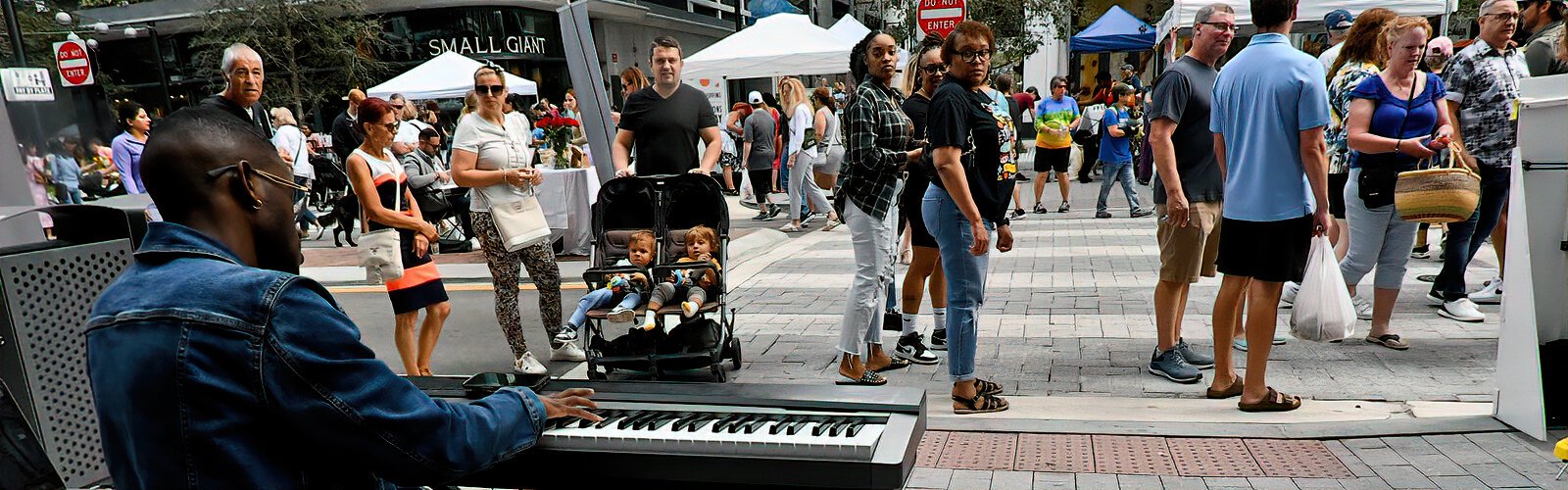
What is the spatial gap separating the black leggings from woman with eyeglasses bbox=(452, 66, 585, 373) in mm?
7617

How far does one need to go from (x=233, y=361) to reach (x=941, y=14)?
31.4 ft

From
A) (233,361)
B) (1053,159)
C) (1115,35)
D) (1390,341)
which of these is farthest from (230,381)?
(1115,35)

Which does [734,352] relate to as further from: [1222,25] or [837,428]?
[837,428]

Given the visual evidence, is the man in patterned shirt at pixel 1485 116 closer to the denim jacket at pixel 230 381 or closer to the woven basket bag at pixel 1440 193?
the woven basket bag at pixel 1440 193

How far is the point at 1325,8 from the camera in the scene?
11.2 metres

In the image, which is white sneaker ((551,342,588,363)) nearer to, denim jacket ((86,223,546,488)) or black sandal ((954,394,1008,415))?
black sandal ((954,394,1008,415))

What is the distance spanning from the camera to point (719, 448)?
1815 millimetres

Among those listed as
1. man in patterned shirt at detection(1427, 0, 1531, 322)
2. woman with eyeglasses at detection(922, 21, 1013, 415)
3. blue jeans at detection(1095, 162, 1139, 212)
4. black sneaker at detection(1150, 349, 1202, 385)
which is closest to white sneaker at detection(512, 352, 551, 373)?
woman with eyeglasses at detection(922, 21, 1013, 415)

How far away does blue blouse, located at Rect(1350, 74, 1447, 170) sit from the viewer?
16.7 feet

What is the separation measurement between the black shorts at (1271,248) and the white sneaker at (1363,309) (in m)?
2.32

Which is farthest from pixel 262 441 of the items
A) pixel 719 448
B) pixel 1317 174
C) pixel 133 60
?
pixel 133 60

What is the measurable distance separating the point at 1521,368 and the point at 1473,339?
196cm

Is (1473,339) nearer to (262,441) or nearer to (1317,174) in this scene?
(1317,174)

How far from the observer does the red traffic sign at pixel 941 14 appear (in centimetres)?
1011
